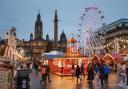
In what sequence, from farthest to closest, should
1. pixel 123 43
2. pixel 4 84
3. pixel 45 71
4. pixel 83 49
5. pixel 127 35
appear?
pixel 127 35 < pixel 123 43 < pixel 83 49 < pixel 45 71 < pixel 4 84

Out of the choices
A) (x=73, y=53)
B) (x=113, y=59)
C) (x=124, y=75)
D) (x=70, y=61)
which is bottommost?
(x=124, y=75)

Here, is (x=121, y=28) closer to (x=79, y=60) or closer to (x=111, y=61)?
(x=111, y=61)

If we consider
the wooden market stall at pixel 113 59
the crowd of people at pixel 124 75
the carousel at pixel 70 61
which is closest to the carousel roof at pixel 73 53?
the carousel at pixel 70 61

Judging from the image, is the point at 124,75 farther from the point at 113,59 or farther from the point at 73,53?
the point at 113,59

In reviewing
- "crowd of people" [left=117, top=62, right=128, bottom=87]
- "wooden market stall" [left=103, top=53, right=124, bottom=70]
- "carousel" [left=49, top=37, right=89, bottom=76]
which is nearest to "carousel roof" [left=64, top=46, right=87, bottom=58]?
"carousel" [left=49, top=37, right=89, bottom=76]

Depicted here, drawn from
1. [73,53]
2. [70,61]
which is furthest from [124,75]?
[73,53]

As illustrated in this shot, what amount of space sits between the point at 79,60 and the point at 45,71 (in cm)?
1299


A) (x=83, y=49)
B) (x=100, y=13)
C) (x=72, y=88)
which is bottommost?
(x=72, y=88)

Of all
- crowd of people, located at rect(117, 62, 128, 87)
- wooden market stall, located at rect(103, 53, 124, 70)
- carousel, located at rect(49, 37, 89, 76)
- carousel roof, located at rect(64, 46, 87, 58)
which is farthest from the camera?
wooden market stall, located at rect(103, 53, 124, 70)

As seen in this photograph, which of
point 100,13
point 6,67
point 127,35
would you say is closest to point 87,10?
point 100,13

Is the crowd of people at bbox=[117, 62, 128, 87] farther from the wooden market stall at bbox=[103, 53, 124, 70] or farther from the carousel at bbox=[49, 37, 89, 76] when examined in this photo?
the wooden market stall at bbox=[103, 53, 124, 70]

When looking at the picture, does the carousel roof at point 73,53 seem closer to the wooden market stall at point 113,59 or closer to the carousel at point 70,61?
the carousel at point 70,61

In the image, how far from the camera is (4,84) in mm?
13539

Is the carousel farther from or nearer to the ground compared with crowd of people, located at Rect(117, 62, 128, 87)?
farther from the ground
